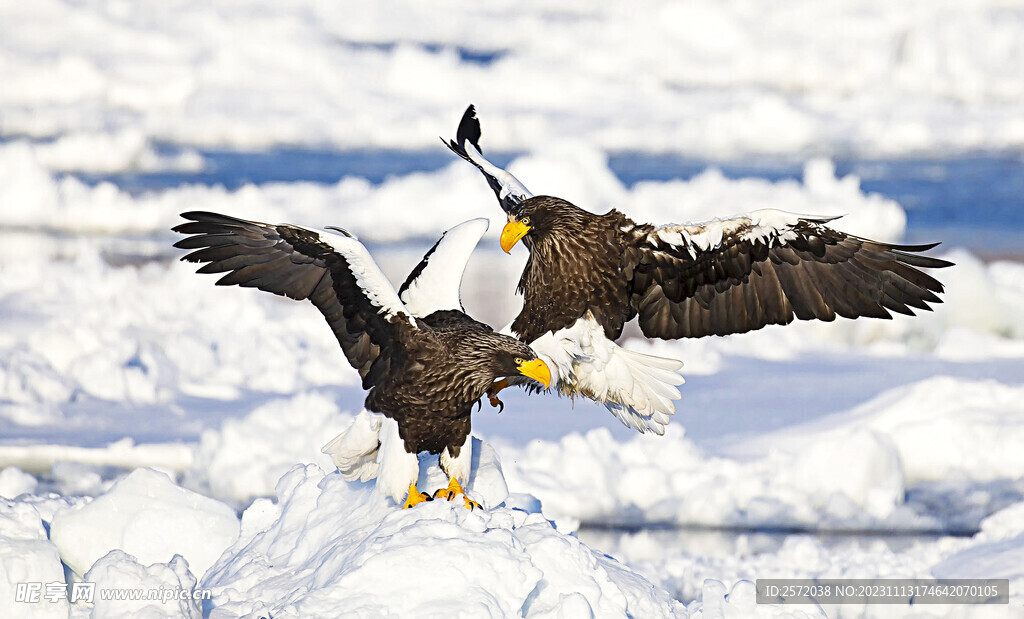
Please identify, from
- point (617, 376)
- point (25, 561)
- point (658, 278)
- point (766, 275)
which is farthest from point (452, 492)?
point (25, 561)

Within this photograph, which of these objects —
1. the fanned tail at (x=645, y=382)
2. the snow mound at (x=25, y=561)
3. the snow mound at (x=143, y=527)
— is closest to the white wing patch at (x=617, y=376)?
the fanned tail at (x=645, y=382)

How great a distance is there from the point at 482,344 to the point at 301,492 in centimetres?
250

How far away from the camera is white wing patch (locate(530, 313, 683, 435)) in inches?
309

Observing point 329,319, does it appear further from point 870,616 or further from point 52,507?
point 870,616

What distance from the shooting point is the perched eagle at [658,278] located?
308 inches

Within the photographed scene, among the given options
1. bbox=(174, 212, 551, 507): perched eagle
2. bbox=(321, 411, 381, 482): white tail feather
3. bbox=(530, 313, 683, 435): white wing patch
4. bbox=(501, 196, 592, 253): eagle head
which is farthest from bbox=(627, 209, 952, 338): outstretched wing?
bbox=(321, 411, 381, 482): white tail feather

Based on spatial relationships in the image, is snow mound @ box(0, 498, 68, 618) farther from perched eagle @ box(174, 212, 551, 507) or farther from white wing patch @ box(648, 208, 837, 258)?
white wing patch @ box(648, 208, 837, 258)

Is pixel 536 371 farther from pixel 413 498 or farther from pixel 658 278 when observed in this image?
pixel 658 278

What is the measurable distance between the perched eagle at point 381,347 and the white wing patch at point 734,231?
6.02ft

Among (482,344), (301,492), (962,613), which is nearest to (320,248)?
(482,344)

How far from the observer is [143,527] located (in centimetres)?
983

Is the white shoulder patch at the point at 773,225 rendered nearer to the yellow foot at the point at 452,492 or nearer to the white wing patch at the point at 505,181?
the white wing patch at the point at 505,181

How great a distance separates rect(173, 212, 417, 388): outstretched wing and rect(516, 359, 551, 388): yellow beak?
0.82 metres

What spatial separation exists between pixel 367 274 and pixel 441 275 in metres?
1.19
